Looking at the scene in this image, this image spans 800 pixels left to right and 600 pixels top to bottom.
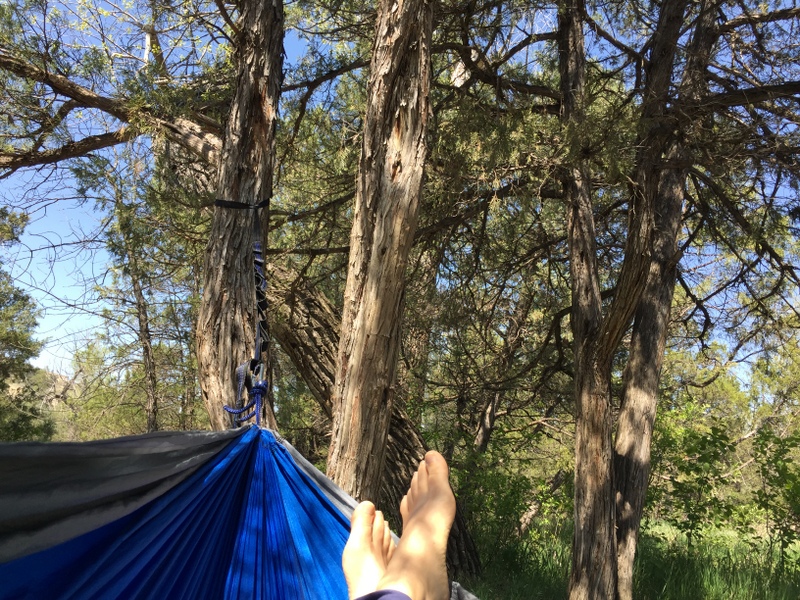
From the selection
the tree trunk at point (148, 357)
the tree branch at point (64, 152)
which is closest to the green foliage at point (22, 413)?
the tree trunk at point (148, 357)

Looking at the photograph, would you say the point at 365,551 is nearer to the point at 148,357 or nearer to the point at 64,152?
the point at 64,152

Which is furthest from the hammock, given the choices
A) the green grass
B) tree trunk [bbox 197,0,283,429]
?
the green grass

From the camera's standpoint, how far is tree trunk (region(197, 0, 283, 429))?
2439mm

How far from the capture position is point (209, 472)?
1766mm

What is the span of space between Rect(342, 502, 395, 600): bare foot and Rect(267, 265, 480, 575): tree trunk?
2569 mm

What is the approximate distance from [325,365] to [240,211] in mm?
2041

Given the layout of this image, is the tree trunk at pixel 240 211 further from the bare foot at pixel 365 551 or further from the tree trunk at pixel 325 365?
the tree trunk at pixel 325 365

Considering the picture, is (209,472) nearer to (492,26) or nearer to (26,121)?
(26,121)

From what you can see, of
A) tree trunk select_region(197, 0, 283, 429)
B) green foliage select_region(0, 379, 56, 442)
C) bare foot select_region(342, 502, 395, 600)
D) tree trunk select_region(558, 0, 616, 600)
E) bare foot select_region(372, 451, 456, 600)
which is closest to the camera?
bare foot select_region(372, 451, 456, 600)

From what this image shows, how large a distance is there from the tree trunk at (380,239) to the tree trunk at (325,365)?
205cm

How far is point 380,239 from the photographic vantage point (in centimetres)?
216

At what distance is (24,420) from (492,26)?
8473 millimetres

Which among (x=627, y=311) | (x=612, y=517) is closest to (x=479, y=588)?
(x=612, y=517)

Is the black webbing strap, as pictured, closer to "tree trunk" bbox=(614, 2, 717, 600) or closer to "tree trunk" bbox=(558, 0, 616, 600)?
"tree trunk" bbox=(558, 0, 616, 600)
